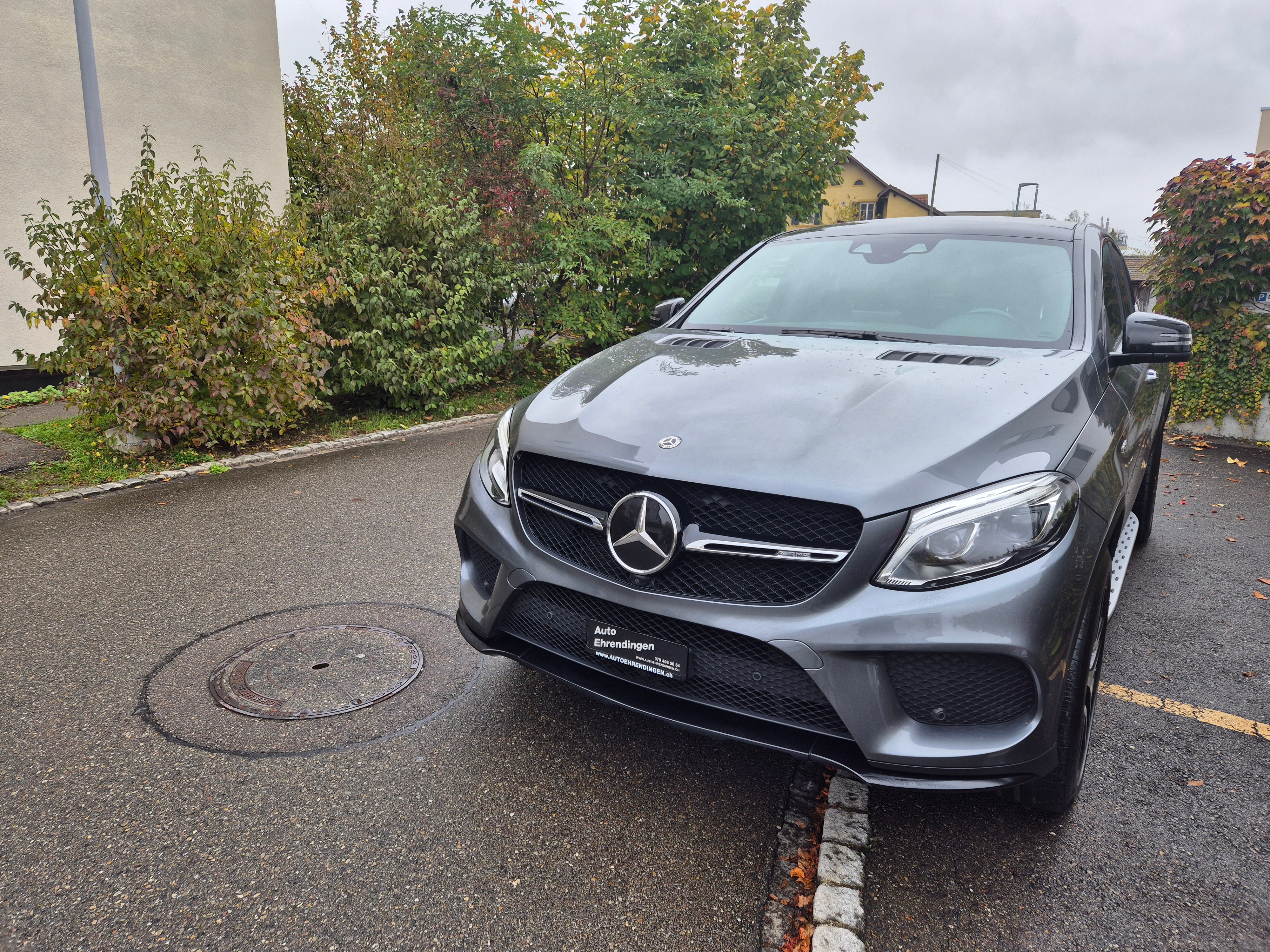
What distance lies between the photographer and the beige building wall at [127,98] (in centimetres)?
897

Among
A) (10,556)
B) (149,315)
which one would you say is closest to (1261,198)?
(149,315)

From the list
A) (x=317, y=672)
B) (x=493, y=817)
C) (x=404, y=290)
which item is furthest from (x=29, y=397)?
(x=493, y=817)

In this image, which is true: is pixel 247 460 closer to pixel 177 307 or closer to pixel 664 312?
pixel 177 307

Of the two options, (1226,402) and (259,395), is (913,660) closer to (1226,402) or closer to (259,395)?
(259,395)

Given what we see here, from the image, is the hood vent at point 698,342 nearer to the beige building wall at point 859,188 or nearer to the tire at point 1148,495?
the tire at point 1148,495

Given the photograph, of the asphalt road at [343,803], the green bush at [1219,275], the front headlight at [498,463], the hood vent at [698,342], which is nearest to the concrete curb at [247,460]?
the asphalt road at [343,803]

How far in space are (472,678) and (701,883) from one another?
55.2 inches

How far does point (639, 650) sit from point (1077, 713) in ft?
3.95

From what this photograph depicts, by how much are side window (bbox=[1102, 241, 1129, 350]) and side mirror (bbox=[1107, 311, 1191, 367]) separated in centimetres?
7

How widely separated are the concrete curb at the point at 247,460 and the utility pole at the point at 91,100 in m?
2.21

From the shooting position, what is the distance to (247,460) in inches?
276

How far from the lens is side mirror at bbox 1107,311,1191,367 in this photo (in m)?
2.91

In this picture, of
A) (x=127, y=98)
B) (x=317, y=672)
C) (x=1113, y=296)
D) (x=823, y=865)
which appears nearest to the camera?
(x=823, y=865)

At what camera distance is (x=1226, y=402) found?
8.80m
